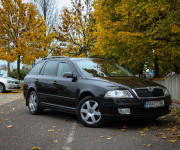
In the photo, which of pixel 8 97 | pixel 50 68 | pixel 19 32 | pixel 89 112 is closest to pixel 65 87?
pixel 89 112

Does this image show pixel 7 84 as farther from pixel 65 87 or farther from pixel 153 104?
pixel 153 104

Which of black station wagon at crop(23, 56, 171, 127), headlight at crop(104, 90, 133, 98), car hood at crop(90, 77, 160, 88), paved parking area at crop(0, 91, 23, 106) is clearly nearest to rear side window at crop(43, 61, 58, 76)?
black station wagon at crop(23, 56, 171, 127)

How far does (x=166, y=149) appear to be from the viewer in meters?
4.66

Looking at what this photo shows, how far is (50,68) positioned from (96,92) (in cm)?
248

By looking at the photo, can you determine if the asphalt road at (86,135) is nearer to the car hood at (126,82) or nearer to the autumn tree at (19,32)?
the car hood at (126,82)

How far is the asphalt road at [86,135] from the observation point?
4961 millimetres

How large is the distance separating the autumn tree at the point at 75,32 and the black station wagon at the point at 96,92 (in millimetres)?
20096

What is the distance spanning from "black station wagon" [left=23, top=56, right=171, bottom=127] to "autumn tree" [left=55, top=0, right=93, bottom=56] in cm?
2010

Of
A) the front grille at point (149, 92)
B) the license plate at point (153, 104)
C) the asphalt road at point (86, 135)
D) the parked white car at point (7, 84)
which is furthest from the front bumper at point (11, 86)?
the license plate at point (153, 104)

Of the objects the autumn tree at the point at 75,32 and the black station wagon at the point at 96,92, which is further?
the autumn tree at the point at 75,32

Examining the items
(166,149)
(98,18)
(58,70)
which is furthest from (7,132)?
(98,18)

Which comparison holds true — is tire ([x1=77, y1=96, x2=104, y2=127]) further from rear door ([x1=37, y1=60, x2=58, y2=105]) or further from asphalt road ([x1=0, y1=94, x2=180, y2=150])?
rear door ([x1=37, y1=60, x2=58, y2=105])

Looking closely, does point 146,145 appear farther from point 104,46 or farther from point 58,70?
point 104,46

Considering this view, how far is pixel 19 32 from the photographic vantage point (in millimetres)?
27000
